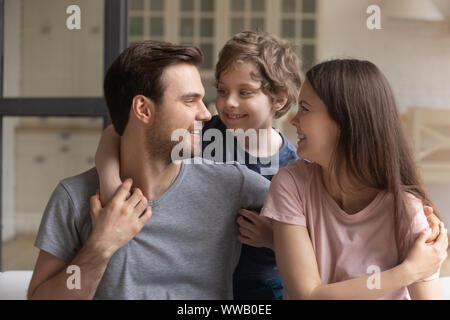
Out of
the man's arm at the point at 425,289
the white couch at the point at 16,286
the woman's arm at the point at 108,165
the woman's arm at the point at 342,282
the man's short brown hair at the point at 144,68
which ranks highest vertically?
the man's short brown hair at the point at 144,68

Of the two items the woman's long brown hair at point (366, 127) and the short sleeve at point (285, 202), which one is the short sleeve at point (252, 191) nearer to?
the short sleeve at point (285, 202)

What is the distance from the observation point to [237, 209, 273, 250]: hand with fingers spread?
43.8 inches

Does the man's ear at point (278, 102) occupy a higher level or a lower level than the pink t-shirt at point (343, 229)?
higher

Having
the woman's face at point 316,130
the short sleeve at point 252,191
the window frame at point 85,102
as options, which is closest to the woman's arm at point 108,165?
the short sleeve at point 252,191

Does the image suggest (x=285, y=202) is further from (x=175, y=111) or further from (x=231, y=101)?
(x=231, y=101)

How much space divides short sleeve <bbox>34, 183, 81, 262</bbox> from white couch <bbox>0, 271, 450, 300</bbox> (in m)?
0.35

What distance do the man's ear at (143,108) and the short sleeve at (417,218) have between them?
0.58m

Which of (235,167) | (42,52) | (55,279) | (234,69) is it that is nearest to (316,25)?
(42,52)

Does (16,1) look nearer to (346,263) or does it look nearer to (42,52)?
(42,52)

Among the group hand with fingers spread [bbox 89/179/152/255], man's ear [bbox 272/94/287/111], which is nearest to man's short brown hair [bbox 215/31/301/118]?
man's ear [bbox 272/94/287/111]

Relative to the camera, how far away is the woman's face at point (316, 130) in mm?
1035

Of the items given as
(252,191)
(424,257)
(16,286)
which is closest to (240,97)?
(252,191)

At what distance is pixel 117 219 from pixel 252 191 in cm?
34

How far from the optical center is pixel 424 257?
96 cm
